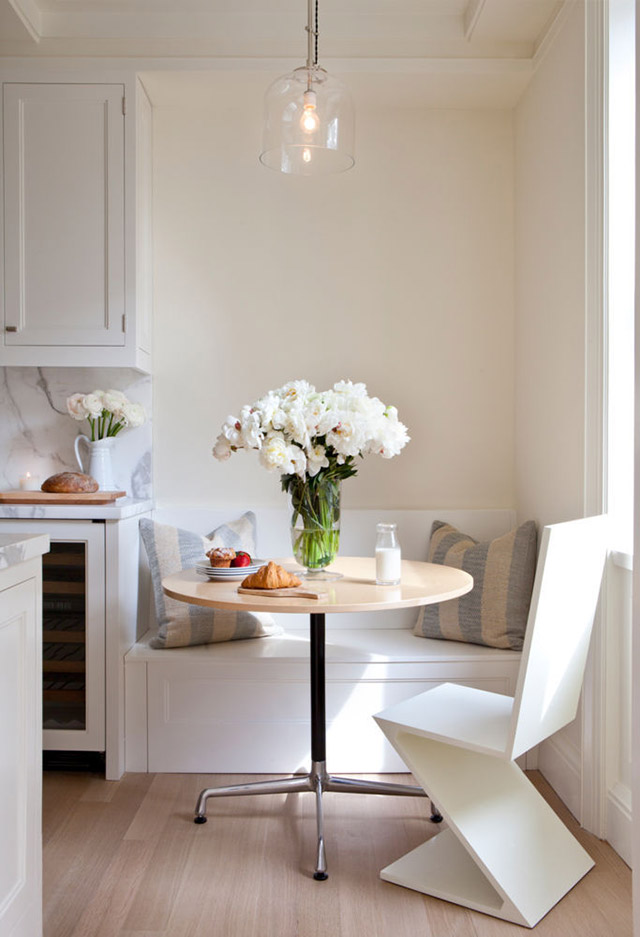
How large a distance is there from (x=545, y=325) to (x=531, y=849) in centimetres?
169

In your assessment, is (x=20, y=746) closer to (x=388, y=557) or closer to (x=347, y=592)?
(x=347, y=592)

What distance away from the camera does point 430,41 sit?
112 inches

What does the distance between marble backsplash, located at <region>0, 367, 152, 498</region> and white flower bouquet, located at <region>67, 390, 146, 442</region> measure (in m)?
0.10

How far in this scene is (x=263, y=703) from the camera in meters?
2.64

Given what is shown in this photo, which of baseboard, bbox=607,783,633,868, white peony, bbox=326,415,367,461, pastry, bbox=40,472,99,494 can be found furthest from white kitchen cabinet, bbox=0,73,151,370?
baseboard, bbox=607,783,633,868

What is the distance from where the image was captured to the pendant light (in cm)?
203

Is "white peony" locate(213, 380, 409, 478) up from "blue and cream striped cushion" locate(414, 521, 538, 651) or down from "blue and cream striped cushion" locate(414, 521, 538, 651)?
up

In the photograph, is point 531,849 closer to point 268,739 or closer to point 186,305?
point 268,739

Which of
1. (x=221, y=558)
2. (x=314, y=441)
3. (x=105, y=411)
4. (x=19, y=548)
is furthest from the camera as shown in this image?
(x=105, y=411)

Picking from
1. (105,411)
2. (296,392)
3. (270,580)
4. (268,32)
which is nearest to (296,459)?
(296,392)

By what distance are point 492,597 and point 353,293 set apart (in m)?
1.34

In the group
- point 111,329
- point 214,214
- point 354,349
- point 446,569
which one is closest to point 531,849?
point 446,569

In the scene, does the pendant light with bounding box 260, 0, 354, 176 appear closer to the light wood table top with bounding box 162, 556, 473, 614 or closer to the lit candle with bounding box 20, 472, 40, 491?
the light wood table top with bounding box 162, 556, 473, 614

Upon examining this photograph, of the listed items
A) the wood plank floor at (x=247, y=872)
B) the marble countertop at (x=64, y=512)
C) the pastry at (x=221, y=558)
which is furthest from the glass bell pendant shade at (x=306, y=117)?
the wood plank floor at (x=247, y=872)
